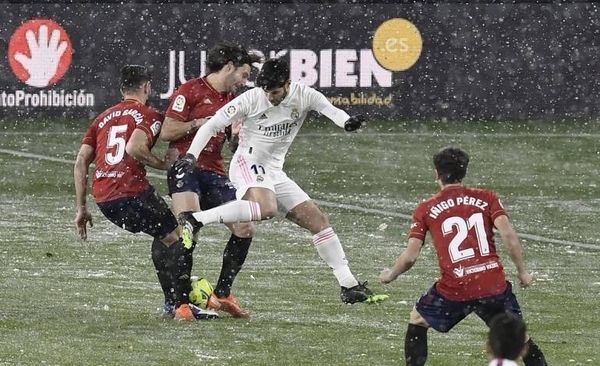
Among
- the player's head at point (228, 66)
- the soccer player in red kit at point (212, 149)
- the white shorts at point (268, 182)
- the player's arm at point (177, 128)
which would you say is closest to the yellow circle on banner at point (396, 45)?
the soccer player in red kit at point (212, 149)

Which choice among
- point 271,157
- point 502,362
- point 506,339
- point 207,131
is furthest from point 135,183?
point 502,362

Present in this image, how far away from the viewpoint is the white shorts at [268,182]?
12.4 m

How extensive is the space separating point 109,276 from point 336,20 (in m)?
13.0

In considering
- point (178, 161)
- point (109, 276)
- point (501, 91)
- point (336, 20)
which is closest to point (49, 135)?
point (336, 20)

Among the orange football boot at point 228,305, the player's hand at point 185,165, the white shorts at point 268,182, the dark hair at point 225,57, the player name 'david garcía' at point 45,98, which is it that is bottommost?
the player name 'david garcía' at point 45,98

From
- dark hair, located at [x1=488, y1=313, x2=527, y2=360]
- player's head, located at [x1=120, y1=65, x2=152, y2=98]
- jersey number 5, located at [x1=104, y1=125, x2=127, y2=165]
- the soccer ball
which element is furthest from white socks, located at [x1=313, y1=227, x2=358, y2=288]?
dark hair, located at [x1=488, y1=313, x2=527, y2=360]

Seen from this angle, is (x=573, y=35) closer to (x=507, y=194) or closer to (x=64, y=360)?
(x=507, y=194)

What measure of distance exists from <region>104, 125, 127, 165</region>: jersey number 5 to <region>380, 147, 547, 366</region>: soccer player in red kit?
3.47 meters

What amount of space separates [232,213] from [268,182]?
1.29ft

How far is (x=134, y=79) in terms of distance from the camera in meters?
12.1

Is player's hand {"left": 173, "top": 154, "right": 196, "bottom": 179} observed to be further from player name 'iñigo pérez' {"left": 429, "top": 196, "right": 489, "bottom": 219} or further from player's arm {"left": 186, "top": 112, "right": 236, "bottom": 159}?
player name 'iñigo pérez' {"left": 429, "top": 196, "right": 489, "bottom": 219}

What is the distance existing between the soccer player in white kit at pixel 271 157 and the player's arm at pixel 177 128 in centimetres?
35

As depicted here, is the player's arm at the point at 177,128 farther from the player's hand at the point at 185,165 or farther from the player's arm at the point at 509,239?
the player's arm at the point at 509,239

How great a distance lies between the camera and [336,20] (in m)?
26.6
